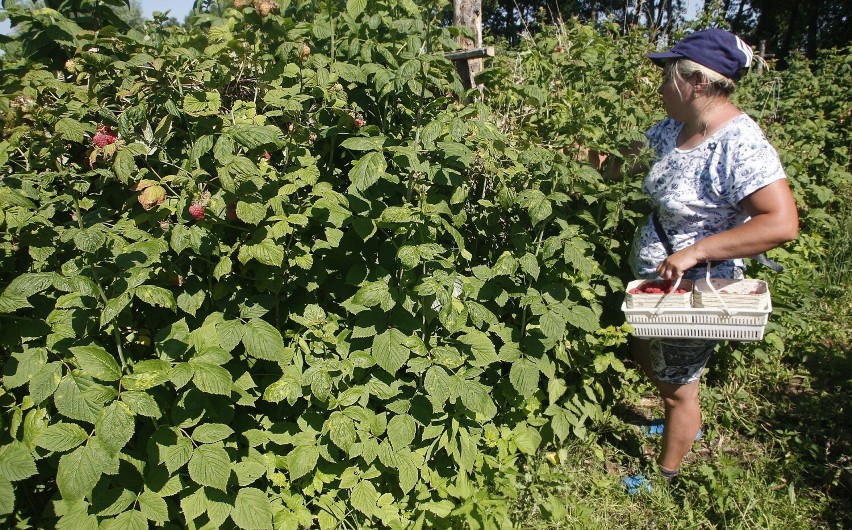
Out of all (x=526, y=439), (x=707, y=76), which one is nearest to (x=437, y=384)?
(x=526, y=439)

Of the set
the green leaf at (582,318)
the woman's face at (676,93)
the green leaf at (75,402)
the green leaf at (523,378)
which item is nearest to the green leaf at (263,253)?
the green leaf at (75,402)

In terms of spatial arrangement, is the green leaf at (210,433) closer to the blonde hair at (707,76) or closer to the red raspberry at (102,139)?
the red raspberry at (102,139)

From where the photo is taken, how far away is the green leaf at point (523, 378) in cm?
236

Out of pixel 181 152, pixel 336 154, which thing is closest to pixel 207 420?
pixel 181 152

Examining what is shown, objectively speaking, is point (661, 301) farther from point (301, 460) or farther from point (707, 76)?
point (301, 460)

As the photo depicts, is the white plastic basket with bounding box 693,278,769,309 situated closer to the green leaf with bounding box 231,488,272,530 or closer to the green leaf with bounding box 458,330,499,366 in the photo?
the green leaf with bounding box 458,330,499,366

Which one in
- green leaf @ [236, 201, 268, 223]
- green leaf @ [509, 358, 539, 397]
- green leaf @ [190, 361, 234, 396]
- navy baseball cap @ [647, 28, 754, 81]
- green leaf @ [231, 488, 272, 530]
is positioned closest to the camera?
green leaf @ [190, 361, 234, 396]

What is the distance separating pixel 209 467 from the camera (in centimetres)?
182

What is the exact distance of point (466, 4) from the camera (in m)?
6.24

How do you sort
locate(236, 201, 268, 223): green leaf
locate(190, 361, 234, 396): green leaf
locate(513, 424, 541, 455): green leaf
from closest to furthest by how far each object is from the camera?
locate(190, 361, 234, 396): green leaf, locate(236, 201, 268, 223): green leaf, locate(513, 424, 541, 455): green leaf

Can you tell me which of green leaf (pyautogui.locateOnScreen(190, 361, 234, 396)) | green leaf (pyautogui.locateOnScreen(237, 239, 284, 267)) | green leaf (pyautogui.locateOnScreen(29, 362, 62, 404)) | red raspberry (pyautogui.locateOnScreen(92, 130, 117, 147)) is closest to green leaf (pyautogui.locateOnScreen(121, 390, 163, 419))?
green leaf (pyautogui.locateOnScreen(190, 361, 234, 396))

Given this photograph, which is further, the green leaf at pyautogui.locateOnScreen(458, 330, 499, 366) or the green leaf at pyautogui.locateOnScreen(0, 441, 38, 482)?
the green leaf at pyautogui.locateOnScreen(458, 330, 499, 366)

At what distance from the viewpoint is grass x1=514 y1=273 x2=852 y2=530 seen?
2.56 meters

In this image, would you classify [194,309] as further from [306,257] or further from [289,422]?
[289,422]
